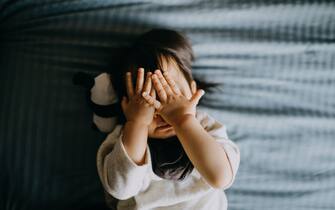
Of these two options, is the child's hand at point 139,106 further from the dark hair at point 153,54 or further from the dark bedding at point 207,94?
the dark bedding at point 207,94

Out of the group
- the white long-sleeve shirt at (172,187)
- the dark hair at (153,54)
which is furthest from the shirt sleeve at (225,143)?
the dark hair at (153,54)

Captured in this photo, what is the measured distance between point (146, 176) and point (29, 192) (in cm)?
27

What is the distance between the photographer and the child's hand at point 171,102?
2.87 ft

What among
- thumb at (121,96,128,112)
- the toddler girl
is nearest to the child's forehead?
the toddler girl

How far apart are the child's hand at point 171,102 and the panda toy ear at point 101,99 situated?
11 centimetres

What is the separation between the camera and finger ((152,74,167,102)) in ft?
2.83

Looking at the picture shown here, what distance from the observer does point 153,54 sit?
0.89m

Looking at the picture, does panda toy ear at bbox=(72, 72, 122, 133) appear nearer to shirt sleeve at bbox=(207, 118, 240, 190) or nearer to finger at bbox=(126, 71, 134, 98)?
finger at bbox=(126, 71, 134, 98)

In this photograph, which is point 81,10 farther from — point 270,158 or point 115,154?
point 270,158

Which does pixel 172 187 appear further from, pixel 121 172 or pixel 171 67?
pixel 171 67

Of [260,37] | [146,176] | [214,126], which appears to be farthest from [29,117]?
[260,37]

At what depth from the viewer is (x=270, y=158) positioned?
1.05m

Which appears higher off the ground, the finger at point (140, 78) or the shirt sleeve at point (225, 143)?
the finger at point (140, 78)

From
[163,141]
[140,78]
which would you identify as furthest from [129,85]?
[163,141]
